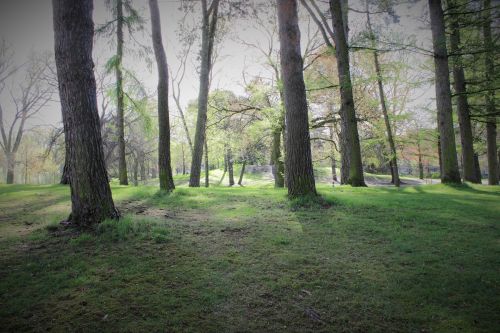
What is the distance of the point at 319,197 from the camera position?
6.87 m

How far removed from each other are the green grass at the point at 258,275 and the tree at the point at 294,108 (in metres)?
1.29

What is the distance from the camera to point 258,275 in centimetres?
340

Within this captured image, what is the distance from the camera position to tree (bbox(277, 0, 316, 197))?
671cm

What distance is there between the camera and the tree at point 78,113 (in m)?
4.68

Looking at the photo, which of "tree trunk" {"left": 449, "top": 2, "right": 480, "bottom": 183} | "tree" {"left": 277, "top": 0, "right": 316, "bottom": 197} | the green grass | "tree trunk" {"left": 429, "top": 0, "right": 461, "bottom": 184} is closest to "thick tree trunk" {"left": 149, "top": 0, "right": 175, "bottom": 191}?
the green grass

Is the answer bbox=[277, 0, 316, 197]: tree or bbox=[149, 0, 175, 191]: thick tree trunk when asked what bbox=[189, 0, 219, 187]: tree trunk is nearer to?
bbox=[149, 0, 175, 191]: thick tree trunk

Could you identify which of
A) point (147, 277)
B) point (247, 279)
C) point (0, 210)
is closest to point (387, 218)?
point (247, 279)

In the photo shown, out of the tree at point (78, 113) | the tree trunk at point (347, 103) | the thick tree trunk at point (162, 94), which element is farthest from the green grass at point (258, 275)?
the tree trunk at point (347, 103)

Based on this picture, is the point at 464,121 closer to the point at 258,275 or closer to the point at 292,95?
the point at 292,95

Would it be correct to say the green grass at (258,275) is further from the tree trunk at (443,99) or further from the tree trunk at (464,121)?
the tree trunk at (464,121)

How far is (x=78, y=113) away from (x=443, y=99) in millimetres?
11494

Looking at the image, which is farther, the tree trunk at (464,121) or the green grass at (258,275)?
the tree trunk at (464,121)

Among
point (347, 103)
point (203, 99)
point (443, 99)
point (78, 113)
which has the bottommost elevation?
point (78, 113)

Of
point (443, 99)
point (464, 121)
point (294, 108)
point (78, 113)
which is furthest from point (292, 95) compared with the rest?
point (464, 121)
